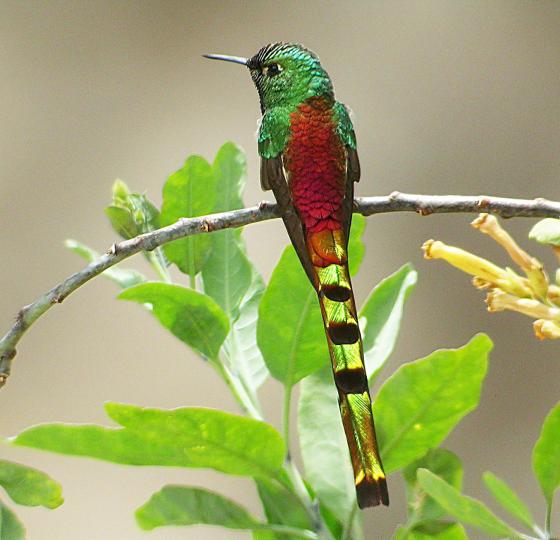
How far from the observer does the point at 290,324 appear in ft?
1.32

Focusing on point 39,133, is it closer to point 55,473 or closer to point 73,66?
point 73,66

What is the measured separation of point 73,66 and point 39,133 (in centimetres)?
9

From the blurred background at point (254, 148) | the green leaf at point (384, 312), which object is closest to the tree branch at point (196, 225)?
the green leaf at point (384, 312)

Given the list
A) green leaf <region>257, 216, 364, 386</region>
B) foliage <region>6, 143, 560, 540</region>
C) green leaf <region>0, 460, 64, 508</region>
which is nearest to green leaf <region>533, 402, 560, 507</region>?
foliage <region>6, 143, 560, 540</region>

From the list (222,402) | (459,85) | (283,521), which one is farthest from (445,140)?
(283,521)

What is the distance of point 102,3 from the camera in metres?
1.09

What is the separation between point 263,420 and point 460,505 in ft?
0.33

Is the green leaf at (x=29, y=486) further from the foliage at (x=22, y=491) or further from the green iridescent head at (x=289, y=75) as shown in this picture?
the green iridescent head at (x=289, y=75)

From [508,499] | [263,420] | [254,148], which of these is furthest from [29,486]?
[254,148]

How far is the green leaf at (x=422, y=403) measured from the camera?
0.38 m

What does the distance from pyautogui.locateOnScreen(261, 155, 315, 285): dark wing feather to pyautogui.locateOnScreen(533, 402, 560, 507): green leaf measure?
0.46ft

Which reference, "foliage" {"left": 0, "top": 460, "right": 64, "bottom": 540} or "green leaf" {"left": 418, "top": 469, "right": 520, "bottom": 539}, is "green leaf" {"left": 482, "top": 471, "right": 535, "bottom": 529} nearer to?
"green leaf" {"left": 418, "top": 469, "right": 520, "bottom": 539}

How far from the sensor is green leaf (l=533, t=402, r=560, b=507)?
0.38 m

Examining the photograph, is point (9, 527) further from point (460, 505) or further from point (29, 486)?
point (460, 505)
